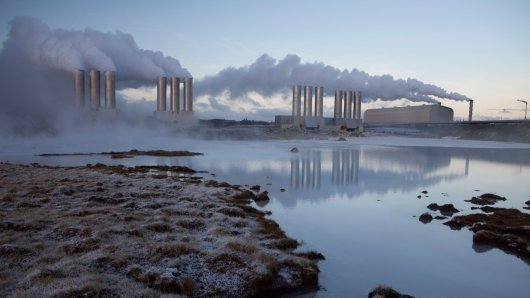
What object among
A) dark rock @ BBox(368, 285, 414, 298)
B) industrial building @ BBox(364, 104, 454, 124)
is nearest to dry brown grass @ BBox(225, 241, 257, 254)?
dark rock @ BBox(368, 285, 414, 298)

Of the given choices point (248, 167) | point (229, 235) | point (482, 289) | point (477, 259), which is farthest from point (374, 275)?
point (248, 167)

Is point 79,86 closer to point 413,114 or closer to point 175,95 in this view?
point 175,95

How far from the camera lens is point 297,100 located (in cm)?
9712

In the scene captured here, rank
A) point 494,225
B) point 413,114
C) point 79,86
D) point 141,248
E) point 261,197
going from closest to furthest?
point 141,248
point 494,225
point 261,197
point 79,86
point 413,114

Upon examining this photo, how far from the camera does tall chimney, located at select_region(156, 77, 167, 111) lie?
2803 inches

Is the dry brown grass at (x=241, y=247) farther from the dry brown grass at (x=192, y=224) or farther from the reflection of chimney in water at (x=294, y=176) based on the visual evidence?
the reflection of chimney in water at (x=294, y=176)

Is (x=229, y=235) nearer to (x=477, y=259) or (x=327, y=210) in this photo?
(x=327, y=210)

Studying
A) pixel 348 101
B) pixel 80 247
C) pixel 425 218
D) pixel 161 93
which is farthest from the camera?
pixel 348 101

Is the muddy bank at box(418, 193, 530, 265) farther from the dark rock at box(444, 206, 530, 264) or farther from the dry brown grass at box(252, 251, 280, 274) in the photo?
the dry brown grass at box(252, 251, 280, 274)

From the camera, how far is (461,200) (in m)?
14.9

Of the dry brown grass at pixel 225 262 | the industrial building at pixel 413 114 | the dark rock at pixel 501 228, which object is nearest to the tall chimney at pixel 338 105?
the industrial building at pixel 413 114

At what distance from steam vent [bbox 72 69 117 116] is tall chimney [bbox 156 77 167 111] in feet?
28.9

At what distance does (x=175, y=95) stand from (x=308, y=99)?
39.2 metres

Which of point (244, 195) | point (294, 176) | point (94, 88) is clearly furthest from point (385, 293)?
point (94, 88)
